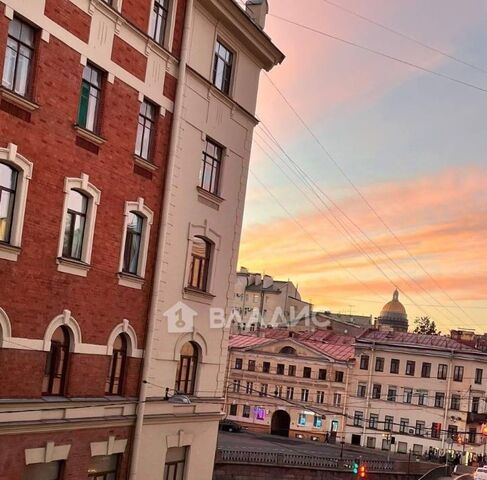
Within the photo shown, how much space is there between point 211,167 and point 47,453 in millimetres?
9724

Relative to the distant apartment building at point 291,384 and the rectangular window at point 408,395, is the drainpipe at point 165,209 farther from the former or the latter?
the rectangular window at point 408,395

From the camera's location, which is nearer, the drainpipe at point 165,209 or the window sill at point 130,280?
the window sill at point 130,280

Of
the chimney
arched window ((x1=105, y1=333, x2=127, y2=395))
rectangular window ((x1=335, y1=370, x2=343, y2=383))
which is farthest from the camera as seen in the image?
rectangular window ((x1=335, y1=370, x2=343, y2=383))

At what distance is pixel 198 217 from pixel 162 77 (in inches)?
165

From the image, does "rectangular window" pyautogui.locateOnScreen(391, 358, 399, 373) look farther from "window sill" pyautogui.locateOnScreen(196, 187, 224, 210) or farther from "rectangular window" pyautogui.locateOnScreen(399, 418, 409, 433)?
"window sill" pyautogui.locateOnScreen(196, 187, 224, 210)

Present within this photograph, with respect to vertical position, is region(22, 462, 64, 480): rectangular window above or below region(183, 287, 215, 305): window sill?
below

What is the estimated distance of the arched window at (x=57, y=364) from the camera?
15.7m

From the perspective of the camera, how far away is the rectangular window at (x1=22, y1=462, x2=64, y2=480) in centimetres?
1512

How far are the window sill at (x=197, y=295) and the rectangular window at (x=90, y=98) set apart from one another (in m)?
5.68

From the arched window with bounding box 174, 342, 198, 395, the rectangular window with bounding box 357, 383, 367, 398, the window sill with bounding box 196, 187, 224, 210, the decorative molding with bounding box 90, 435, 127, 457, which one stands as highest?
the window sill with bounding box 196, 187, 224, 210

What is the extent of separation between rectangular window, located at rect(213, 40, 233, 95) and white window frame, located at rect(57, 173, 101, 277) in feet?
21.2

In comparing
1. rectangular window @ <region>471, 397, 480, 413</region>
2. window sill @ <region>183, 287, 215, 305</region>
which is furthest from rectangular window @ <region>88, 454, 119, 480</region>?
rectangular window @ <region>471, 397, 480, 413</region>

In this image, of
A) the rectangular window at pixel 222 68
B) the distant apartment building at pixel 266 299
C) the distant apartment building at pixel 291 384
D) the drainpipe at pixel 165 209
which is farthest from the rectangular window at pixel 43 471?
the distant apartment building at pixel 266 299

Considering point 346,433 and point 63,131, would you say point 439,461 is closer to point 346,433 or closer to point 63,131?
point 346,433
